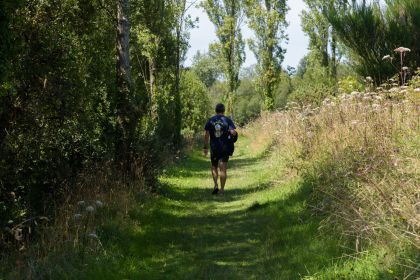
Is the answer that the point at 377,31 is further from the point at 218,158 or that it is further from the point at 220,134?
the point at 218,158

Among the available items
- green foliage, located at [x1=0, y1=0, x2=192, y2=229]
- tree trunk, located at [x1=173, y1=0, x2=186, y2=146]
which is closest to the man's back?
green foliage, located at [x1=0, y1=0, x2=192, y2=229]

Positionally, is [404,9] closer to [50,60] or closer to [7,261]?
[50,60]

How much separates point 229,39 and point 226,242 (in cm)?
2902

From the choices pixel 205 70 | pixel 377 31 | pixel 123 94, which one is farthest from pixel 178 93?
pixel 205 70

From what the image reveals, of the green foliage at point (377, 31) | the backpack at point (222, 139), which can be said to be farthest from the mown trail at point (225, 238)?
the green foliage at point (377, 31)

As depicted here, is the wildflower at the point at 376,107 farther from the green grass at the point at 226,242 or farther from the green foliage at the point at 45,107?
the green foliage at the point at 45,107

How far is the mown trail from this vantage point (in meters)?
5.68

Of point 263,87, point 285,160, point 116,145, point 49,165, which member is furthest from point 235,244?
point 263,87

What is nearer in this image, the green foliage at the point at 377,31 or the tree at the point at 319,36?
the green foliage at the point at 377,31

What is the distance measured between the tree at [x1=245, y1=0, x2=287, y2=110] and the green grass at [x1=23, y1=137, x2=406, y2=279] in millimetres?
20771

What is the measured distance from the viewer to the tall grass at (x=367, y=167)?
174 inches

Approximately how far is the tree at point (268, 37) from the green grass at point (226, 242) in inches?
818

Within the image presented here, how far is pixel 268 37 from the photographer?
3055 centimetres

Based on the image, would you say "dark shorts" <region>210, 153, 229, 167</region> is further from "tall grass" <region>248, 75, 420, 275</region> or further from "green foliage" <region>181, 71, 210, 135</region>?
"green foliage" <region>181, 71, 210, 135</region>
